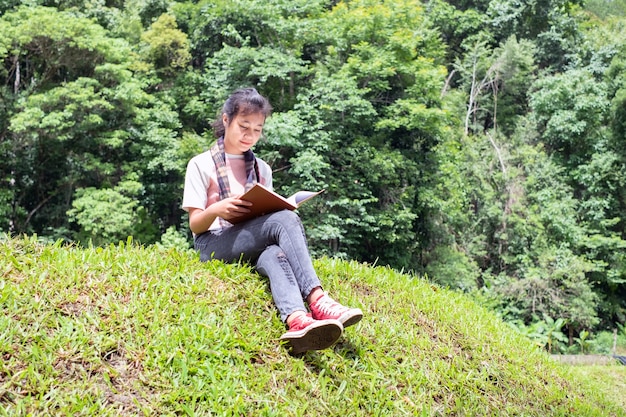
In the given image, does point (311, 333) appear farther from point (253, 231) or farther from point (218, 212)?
point (218, 212)

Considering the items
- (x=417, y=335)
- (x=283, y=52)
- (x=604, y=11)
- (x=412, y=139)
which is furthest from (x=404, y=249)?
(x=604, y=11)

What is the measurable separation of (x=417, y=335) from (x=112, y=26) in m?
15.6

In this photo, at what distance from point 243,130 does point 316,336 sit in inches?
53.5

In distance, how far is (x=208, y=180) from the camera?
3293mm

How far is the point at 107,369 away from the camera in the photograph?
7.92 ft

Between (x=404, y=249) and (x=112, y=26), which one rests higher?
(x=112, y=26)

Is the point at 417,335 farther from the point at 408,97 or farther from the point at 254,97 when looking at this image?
the point at 408,97

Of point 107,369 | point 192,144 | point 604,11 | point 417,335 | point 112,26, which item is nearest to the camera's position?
point 107,369

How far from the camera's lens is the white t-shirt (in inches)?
127

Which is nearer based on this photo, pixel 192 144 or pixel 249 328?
pixel 249 328

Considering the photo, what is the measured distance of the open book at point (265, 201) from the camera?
2846mm

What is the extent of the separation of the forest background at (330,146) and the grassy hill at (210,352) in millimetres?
9729

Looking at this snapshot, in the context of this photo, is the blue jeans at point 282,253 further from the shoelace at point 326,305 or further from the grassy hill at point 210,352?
the grassy hill at point 210,352

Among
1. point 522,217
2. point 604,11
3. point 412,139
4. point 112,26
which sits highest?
point 604,11
